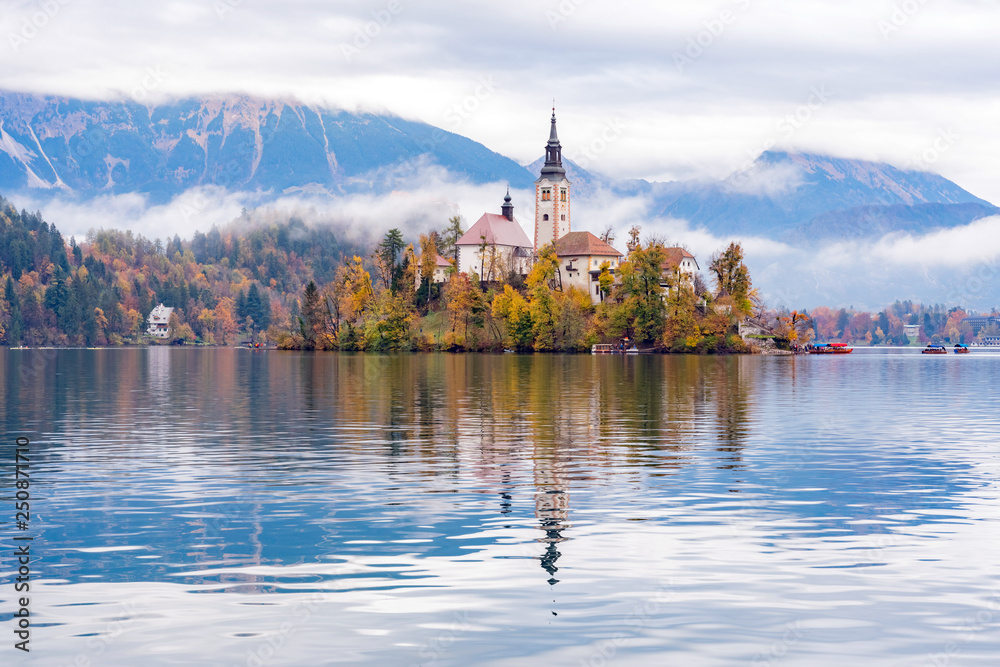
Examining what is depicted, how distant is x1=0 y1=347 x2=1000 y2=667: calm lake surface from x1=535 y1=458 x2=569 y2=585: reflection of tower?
4.3 inches

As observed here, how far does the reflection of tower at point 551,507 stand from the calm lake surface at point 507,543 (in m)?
0.11

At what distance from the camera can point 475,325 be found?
187625 mm

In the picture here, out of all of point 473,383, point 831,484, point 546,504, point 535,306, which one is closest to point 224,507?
point 546,504

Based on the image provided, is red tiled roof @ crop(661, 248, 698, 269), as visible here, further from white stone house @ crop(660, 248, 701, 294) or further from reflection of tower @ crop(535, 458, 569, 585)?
reflection of tower @ crop(535, 458, 569, 585)

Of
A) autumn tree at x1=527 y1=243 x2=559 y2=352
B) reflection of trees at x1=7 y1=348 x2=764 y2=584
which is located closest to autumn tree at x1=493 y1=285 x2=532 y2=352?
autumn tree at x1=527 y1=243 x2=559 y2=352

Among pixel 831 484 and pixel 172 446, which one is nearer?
pixel 831 484

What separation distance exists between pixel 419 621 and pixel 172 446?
25560 mm

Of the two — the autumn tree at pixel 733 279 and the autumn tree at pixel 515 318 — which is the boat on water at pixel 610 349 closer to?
the autumn tree at pixel 515 318

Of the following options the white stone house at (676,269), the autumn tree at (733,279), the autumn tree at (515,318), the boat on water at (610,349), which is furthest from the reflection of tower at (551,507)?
the autumn tree at (733,279)

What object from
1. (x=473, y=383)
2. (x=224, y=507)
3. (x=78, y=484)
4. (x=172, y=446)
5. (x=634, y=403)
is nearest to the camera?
(x=224, y=507)

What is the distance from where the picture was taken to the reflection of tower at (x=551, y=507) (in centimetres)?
2067

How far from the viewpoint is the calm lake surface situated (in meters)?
15.6

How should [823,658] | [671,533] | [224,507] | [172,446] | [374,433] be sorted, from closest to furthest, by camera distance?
[823,658], [671,533], [224,507], [172,446], [374,433]

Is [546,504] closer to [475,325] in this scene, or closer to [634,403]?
[634,403]
